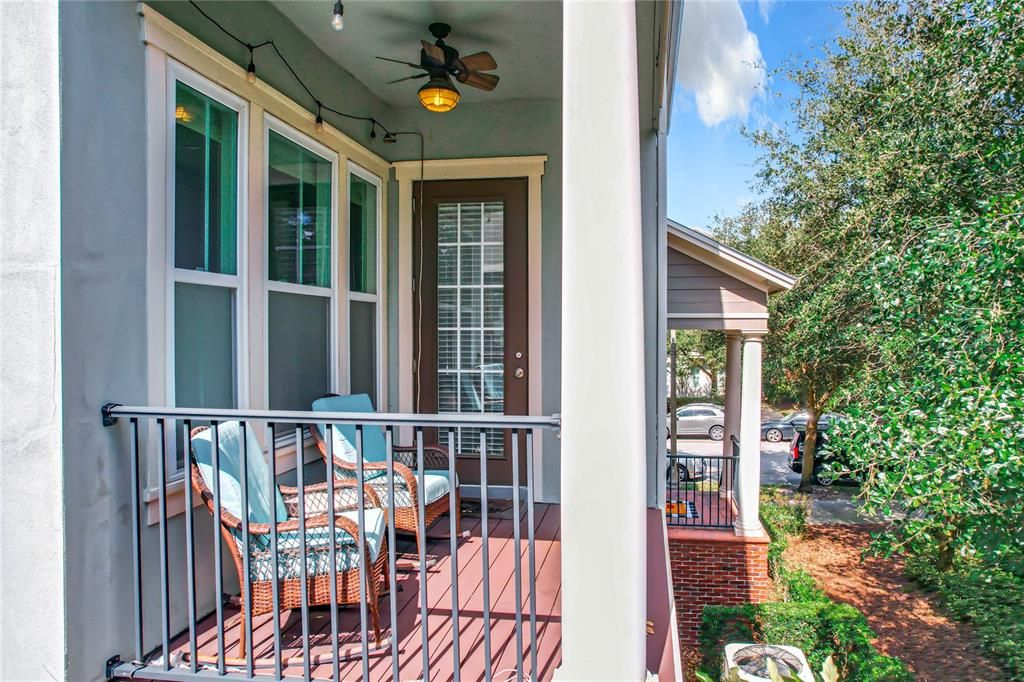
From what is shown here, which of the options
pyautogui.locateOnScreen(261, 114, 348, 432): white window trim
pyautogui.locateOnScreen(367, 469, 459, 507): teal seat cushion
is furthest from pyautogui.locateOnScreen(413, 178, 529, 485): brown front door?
pyautogui.locateOnScreen(367, 469, 459, 507): teal seat cushion

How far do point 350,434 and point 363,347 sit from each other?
804 mm

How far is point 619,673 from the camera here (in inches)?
62.8

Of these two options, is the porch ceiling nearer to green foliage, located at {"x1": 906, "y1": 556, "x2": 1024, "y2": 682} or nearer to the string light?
the string light

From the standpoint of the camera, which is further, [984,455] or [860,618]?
[860,618]

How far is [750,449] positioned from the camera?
729 centimetres

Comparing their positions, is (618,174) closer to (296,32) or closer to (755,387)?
(296,32)

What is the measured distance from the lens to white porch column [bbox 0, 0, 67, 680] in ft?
6.34

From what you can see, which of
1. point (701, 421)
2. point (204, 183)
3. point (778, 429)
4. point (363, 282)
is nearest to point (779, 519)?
point (701, 421)

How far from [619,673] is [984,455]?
16.0 feet

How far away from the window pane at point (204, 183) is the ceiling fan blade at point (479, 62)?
1220mm

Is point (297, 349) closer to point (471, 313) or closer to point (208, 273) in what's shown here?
point (208, 273)

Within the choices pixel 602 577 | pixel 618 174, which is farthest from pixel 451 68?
pixel 602 577

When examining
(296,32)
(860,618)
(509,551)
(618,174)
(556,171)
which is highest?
(296,32)

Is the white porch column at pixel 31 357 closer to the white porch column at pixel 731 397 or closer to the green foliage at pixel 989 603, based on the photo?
the white porch column at pixel 731 397
